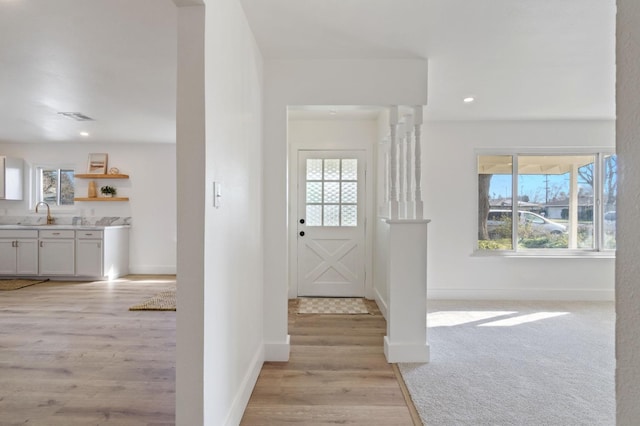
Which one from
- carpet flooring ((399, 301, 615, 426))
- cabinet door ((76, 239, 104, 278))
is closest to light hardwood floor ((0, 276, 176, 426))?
cabinet door ((76, 239, 104, 278))

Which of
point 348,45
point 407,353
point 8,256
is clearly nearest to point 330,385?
point 407,353

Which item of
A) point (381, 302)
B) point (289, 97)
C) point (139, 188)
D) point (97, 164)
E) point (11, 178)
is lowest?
point (381, 302)

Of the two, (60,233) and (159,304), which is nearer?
(159,304)

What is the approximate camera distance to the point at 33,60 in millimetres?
2766

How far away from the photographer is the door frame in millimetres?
4703

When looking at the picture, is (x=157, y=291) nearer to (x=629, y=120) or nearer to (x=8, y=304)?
(x=8, y=304)

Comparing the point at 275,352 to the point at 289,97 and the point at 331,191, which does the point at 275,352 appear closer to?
the point at 289,97

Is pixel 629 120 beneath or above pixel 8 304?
above

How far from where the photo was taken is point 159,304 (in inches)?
165

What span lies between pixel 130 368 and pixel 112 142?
185 inches

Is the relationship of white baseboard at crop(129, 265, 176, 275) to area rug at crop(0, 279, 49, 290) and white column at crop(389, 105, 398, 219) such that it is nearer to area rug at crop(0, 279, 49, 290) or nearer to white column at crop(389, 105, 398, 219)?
area rug at crop(0, 279, 49, 290)

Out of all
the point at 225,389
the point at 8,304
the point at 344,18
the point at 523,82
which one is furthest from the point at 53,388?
the point at 523,82

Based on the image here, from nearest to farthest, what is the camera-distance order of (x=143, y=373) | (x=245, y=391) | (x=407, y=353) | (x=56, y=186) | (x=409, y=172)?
(x=245, y=391)
(x=143, y=373)
(x=407, y=353)
(x=409, y=172)
(x=56, y=186)

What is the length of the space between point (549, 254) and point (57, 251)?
7294mm
